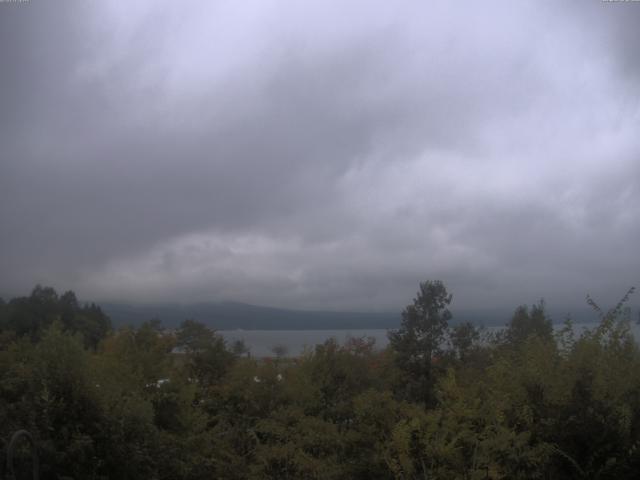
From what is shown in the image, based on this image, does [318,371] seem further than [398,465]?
Yes

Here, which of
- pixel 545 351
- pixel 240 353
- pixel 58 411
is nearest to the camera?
pixel 58 411

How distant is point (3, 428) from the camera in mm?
A: 8117

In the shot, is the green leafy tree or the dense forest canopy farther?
the green leafy tree

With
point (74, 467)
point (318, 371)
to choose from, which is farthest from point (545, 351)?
point (318, 371)

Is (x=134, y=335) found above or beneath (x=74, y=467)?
above

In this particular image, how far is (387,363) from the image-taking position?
61.2 feet

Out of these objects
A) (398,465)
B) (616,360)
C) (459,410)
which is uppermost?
(616,360)

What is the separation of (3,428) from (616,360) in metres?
8.24

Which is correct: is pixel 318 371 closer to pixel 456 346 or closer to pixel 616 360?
pixel 456 346

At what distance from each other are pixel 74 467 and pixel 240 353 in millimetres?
14513

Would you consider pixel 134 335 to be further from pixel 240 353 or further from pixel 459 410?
pixel 459 410

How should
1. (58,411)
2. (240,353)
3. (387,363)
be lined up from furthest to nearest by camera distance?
(240,353), (387,363), (58,411)

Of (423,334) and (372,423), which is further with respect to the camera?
(423,334)

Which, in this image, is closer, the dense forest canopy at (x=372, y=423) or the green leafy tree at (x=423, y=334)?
the dense forest canopy at (x=372, y=423)
